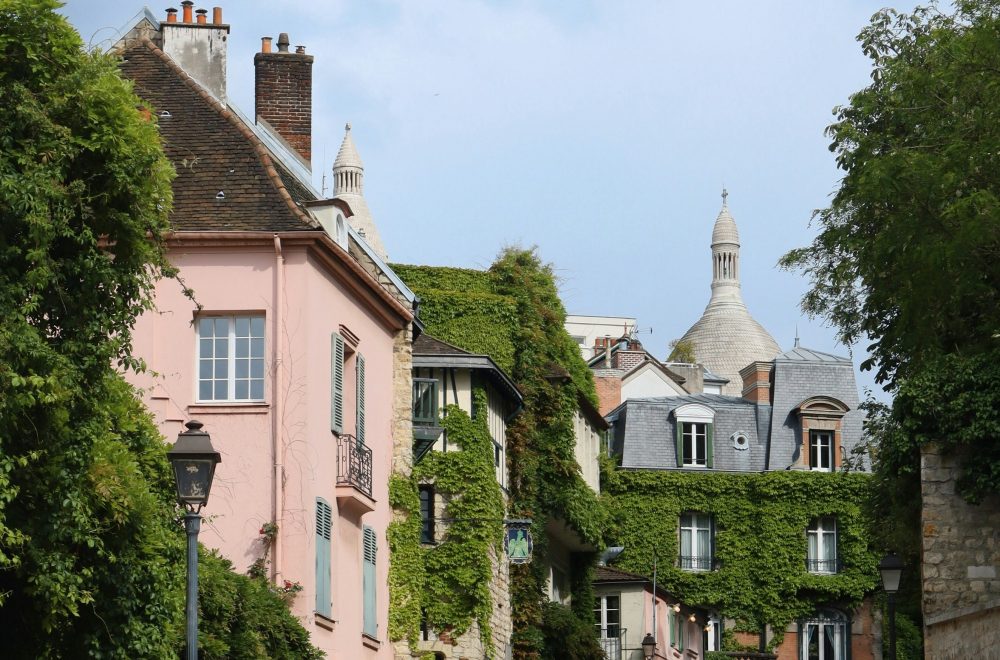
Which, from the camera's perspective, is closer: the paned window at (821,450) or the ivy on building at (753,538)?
the ivy on building at (753,538)

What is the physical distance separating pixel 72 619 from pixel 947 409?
14.4 meters

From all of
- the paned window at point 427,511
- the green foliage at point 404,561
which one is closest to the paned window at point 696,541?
the paned window at point 427,511

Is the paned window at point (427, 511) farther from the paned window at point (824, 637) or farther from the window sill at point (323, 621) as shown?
the paned window at point (824, 637)

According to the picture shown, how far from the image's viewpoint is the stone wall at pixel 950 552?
2739cm

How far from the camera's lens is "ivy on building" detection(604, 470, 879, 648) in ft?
202

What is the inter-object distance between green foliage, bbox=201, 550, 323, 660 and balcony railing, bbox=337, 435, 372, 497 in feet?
9.83

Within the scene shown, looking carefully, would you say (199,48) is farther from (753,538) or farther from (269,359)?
(753,538)

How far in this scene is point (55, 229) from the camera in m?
17.2

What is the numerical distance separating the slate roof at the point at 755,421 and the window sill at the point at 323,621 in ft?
122

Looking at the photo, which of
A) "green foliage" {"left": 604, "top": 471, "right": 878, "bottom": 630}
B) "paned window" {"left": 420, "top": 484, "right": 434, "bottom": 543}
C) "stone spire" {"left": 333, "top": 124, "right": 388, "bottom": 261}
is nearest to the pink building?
"paned window" {"left": 420, "top": 484, "right": 434, "bottom": 543}

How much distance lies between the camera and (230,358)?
27.3 m

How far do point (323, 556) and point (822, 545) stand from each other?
3712cm

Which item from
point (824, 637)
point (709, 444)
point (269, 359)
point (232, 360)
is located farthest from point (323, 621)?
point (709, 444)

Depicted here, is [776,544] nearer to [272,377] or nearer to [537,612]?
[537,612]
